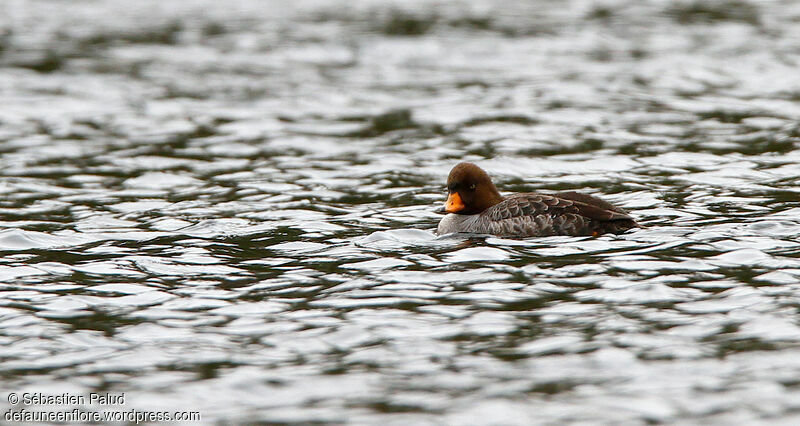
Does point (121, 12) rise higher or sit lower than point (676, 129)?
higher

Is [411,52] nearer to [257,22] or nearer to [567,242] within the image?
[257,22]

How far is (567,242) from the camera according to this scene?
1131cm

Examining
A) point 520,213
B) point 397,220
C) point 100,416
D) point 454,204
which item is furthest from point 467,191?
point 100,416

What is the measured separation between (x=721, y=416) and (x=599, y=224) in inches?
173

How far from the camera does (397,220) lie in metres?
13.0

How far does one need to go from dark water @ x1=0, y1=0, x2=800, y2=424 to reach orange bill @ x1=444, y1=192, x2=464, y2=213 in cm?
40

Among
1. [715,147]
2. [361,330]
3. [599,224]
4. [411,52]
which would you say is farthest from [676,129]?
[361,330]

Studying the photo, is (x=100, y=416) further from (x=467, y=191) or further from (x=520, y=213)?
(x=467, y=191)

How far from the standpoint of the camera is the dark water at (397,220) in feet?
26.2

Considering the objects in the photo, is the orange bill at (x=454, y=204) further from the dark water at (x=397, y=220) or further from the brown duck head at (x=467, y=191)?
the dark water at (x=397, y=220)

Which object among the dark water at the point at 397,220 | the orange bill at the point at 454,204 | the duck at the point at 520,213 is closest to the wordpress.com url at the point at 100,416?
the dark water at the point at 397,220

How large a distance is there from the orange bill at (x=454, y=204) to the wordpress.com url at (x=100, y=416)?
16.7 feet

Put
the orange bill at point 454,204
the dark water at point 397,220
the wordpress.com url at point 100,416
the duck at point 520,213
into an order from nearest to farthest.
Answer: the wordpress.com url at point 100,416 → the dark water at point 397,220 → the duck at point 520,213 → the orange bill at point 454,204

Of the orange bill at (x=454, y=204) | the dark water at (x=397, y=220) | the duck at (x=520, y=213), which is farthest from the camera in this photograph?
the orange bill at (x=454, y=204)
